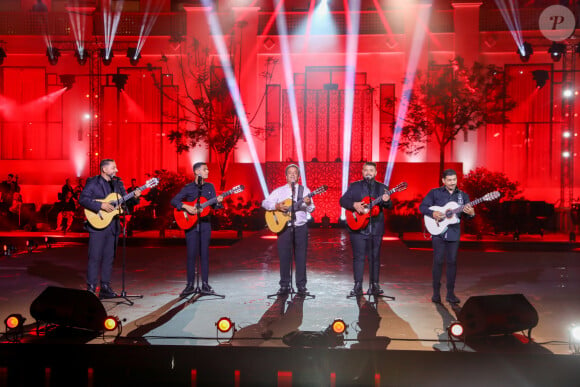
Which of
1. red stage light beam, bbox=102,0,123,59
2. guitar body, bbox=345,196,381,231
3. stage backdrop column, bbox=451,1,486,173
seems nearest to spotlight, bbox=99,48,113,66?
red stage light beam, bbox=102,0,123,59

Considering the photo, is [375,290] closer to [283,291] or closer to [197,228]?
[283,291]

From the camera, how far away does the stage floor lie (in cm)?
554

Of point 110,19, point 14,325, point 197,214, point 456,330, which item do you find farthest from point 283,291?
point 110,19

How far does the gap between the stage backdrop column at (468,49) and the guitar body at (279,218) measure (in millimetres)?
16116

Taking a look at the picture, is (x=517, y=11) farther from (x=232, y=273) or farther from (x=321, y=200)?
(x=232, y=273)

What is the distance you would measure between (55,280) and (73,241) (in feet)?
21.7

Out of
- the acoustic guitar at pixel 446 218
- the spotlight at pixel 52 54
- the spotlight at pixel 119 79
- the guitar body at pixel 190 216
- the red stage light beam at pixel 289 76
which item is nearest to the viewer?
the acoustic guitar at pixel 446 218

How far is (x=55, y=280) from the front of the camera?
8852 mm

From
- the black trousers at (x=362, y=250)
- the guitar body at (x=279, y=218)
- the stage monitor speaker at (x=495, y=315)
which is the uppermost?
the guitar body at (x=279, y=218)

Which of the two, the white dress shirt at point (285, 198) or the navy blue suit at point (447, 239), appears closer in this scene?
the navy blue suit at point (447, 239)

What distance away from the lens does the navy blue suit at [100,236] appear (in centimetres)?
730

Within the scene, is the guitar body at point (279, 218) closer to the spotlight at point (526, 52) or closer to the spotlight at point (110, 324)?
the spotlight at point (110, 324)

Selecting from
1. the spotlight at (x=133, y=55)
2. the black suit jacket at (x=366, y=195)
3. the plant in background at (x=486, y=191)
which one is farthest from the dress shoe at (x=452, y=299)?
the spotlight at (x=133, y=55)

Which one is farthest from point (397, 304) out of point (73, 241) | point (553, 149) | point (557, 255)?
point (553, 149)
